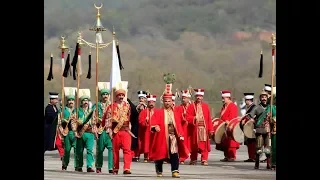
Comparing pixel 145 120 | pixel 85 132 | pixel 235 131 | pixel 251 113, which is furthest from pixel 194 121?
pixel 85 132

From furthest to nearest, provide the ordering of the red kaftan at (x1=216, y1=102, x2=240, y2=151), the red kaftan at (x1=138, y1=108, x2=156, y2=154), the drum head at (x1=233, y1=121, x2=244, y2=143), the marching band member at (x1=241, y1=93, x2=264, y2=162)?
the red kaftan at (x1=216, y1=102, x2=240, y2=151)
the drum head at (x1=233, y1=121, x2=244, y2=143)
the red kaftan at (x1=138, y1=108, x2=156, y2=154)
the marching band member at (x1=241, y1=93, x2=264, y2=162)

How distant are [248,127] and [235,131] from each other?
157 cm

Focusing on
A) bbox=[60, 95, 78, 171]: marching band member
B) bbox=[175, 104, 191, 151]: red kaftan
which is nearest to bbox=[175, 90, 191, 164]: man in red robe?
bbox=[175, 104, 191, 151]: red kaftan

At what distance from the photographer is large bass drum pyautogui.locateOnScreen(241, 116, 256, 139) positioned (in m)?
20.2

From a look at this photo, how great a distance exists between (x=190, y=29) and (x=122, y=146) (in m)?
27.3

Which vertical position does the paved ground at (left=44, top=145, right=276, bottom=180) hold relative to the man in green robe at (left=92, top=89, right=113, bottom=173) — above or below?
below

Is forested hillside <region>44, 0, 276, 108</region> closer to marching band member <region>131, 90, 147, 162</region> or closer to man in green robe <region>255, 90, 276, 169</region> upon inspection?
marching band member <region>131, 90, 147, 162</region>

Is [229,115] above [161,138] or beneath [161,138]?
above

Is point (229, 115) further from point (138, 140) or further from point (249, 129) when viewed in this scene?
point (249, 129)

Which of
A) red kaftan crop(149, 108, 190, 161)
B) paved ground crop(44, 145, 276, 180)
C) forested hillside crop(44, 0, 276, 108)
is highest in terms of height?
forested hillside crop(44, 0, 276, 108)

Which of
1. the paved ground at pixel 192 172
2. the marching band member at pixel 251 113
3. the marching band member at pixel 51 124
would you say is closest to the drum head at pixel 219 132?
the paved ground at pixel 192 172

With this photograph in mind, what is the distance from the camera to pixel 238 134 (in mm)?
21875

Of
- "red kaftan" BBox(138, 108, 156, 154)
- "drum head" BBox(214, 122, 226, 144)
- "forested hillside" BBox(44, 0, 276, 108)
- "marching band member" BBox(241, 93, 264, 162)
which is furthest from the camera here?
"forested hillside" BBox(44, 0, 276, 108)
